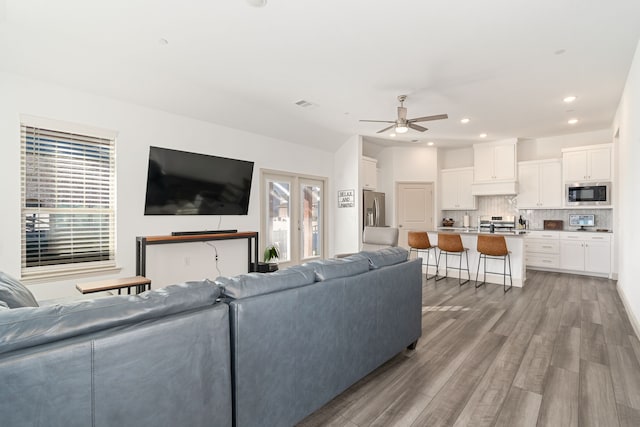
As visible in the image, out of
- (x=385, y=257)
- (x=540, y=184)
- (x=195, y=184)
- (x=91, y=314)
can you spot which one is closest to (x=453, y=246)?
(x=540, y=184)

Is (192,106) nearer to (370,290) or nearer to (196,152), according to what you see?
(196,152)

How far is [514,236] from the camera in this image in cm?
527

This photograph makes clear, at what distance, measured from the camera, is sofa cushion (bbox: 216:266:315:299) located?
1567mm

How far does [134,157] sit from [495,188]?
721 cm

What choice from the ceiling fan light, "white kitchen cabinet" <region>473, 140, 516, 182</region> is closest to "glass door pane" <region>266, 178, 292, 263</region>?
the ceiling fan light

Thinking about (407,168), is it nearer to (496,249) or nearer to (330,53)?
(496,249)

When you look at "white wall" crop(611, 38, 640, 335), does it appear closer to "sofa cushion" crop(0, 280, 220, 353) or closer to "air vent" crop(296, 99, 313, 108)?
"air vent" crop(296, 99, 313, 108)

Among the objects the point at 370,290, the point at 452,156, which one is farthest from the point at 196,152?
the point at 452,156

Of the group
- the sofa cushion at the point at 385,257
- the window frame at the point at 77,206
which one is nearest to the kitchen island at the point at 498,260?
the sofa cushion at the point at 385,257

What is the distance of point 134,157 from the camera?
438 cm

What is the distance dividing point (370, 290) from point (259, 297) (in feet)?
3.04

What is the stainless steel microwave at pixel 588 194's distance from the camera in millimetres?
6027

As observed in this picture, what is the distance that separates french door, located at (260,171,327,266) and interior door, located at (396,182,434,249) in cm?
208

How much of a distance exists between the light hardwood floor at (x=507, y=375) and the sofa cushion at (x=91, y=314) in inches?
42.7
